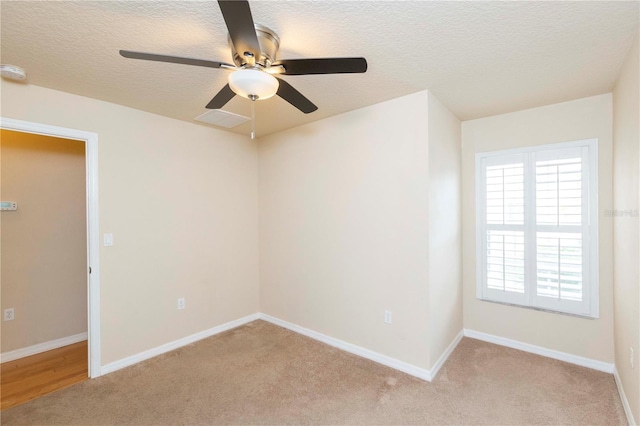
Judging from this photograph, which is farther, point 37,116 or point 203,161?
point 203,161

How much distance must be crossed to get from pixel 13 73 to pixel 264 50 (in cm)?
188

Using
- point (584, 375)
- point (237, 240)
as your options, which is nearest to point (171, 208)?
point (237, 240)

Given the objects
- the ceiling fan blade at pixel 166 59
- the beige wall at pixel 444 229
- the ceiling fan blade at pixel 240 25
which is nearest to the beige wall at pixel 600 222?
the beige wall at pixel 444 229

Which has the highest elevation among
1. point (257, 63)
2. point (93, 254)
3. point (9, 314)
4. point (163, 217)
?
point (257, 63)

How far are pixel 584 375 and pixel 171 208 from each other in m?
4.15

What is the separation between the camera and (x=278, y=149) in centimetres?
376

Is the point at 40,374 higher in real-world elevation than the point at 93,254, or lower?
lower

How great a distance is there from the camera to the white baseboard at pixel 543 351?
2.66m

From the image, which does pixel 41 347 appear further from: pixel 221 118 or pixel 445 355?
pixel 445 355

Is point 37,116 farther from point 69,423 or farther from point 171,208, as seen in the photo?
point 69,423

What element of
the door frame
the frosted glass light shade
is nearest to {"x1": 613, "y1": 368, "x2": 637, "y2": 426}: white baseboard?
the frosted glass light shade

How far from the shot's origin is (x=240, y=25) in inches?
50.5

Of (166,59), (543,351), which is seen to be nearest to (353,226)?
(166,59)

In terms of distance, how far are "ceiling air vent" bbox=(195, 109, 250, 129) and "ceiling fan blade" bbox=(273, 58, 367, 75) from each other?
1.54 metres
